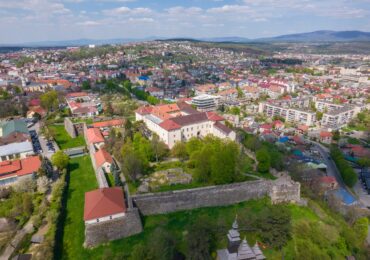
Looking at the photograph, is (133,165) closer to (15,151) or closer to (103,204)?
(103,204)

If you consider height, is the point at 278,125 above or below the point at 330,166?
above

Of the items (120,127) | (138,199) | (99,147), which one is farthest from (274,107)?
(138,199)

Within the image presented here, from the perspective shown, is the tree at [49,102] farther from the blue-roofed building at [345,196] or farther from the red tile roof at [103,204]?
the blue-roofed building at [345,196]

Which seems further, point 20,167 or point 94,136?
point 94,136

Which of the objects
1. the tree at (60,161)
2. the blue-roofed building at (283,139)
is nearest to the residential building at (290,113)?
the blue-roofed building at (283,139)

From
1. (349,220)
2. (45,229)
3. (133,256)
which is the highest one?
(133,256)

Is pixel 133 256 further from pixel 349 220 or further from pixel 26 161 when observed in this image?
pixel 349 220

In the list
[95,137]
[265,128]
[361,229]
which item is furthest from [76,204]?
[265,128]
